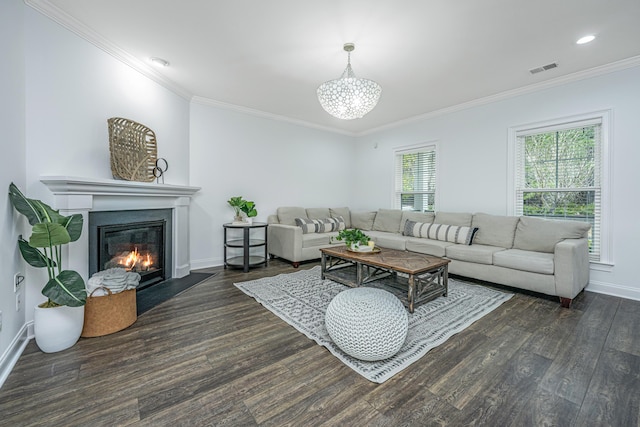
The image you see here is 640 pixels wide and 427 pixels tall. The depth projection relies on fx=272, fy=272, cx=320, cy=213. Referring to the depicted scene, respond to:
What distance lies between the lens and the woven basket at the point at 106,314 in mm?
2133

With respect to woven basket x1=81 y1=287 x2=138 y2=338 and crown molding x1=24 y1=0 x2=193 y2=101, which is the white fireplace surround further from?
crown molding x1=24 y1=0 x2=193 y2=101

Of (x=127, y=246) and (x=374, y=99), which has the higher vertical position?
(x=374, y=99)

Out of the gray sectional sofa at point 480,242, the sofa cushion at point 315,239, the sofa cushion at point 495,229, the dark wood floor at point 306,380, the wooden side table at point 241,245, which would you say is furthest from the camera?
the sofa cushion at point 315,239

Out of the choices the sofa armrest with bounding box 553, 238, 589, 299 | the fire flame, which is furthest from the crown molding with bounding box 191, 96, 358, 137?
the sofa armrest with bounding box 553, 238, 589, 299

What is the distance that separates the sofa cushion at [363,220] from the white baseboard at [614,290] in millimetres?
3205

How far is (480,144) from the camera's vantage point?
14.0ft

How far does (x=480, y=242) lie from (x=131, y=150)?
→ 14.9 ft

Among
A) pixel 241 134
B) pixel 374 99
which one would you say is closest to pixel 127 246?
pixel 241 134

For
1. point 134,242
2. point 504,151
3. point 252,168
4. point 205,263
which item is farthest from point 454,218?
point 134,242

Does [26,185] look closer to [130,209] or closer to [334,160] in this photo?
[130,209]

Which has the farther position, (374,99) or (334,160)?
(334,160)

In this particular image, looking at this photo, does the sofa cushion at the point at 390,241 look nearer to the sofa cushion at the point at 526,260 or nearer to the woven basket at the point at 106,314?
the sofa cushion at the point at 526,260

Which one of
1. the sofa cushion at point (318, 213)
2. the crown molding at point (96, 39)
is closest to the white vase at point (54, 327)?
the crown molding at point (96, 39)

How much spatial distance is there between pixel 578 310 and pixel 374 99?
9.61 ft
